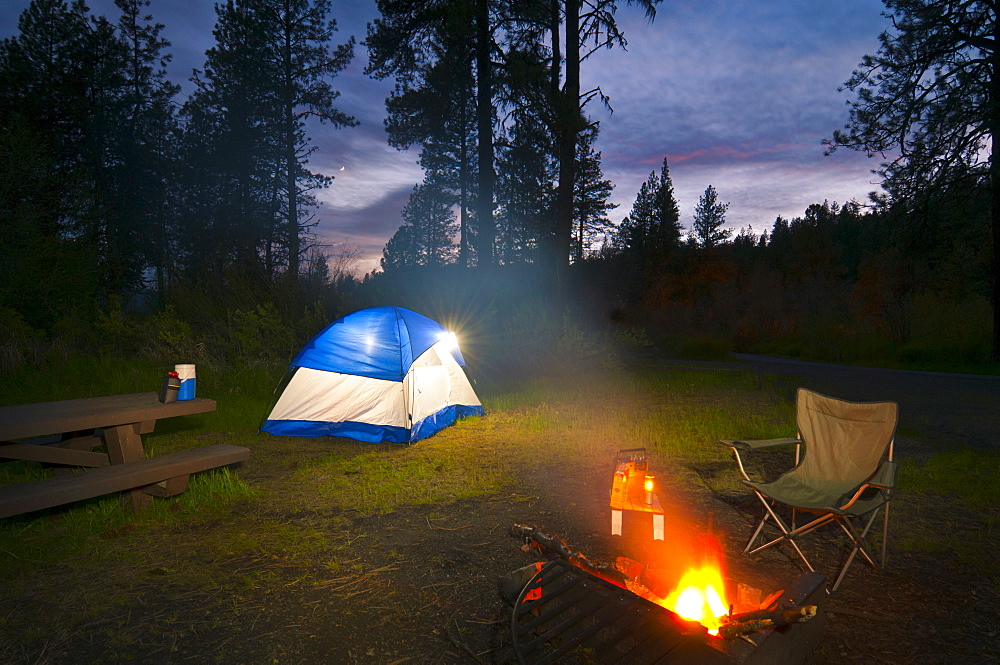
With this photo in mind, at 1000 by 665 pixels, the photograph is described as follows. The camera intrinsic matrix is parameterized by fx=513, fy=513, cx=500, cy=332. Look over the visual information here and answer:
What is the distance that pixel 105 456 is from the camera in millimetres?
4359

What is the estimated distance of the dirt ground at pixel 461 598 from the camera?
246cm

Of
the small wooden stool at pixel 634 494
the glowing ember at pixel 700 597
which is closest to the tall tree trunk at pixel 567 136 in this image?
the small wooden stool at pixel 634 494

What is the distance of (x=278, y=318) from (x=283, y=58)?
14.6 meters

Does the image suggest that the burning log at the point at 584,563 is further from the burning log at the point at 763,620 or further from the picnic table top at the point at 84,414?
the picnic table top at the point at 84,414

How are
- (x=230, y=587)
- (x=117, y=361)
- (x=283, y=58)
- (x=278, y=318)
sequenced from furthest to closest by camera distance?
(x=283, y=58) < (x=278, y=318) < (x=117, y=361) < (x=230, y=587)

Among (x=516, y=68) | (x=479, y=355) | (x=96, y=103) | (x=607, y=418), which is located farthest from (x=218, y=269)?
(x=96, y=103)

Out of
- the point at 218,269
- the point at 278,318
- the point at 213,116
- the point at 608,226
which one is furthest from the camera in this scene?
the point at 608,226

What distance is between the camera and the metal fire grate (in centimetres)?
216

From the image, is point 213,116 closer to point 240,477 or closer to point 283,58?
point 283,58

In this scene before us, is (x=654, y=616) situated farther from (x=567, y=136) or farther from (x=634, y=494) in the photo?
(x=567, y=136)

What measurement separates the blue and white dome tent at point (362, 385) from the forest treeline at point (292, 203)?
4.52m

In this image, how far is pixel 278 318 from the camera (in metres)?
11.2

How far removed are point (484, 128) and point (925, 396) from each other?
12017 millimetres

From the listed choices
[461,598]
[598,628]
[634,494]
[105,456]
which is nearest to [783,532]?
[634,494]
